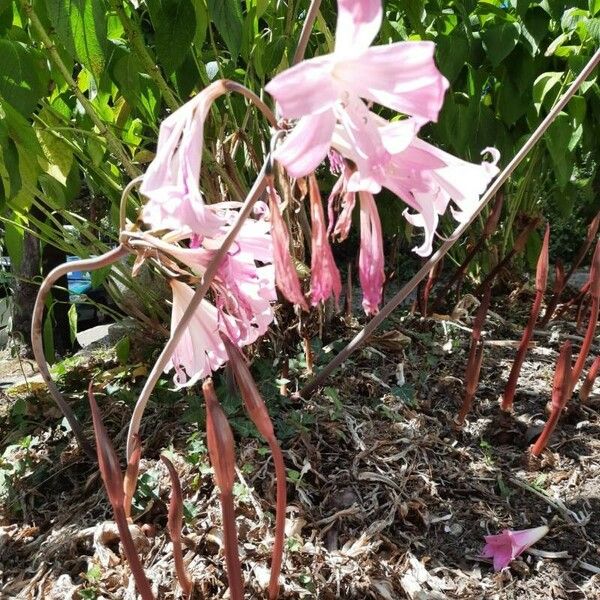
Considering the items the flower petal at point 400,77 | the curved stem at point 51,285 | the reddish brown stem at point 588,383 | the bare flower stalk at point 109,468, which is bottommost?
the reddish brown stem at point 588,383

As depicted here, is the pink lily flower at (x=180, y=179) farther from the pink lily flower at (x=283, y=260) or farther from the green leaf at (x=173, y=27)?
the green leaf at (x=173, y=27)

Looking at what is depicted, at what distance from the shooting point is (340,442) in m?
1.47

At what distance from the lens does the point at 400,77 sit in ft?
1.54

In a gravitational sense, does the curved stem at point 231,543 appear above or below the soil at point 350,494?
above

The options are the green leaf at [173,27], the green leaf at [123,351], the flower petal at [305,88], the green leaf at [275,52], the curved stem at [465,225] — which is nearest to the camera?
the flower petal at [305,88]

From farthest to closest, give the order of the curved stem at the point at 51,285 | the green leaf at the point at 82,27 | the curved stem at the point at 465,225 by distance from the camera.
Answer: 1. the green leaf at the point at 82,27
2. the curved stem at the point at 465,225
3. the curved stem at the point at 51,285

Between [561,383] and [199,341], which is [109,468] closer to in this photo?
[199,341]

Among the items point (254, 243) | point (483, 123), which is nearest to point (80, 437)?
point (254, 243)

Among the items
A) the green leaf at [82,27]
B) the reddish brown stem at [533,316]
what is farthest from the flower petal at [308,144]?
the reddish brown stem at [533,316]

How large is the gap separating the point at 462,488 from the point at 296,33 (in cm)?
115

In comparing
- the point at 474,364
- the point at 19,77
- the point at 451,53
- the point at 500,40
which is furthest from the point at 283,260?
the point at 500,40

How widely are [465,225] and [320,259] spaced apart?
29 centimetres

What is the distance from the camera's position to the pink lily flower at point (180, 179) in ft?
1.80

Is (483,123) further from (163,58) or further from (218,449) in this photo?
(218,449)
